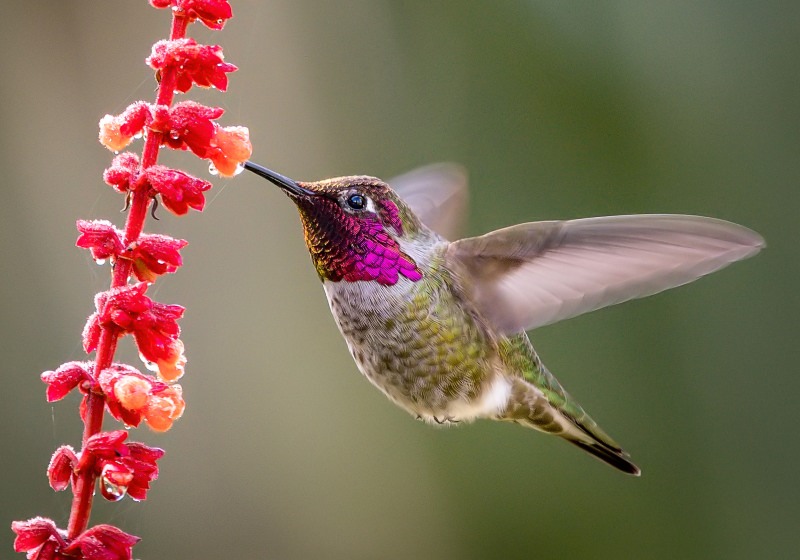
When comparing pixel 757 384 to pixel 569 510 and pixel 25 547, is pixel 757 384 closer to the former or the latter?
pixel 569 510

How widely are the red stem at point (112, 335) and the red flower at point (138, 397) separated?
2 cm

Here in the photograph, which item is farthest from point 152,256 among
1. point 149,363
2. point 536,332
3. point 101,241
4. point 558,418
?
point 536,332

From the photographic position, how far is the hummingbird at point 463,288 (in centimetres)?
239

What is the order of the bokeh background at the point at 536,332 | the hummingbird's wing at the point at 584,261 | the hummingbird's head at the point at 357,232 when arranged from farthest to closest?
the bokeh background at the point at 536,332
the hummingbird's head at the point at 357,232
the hummingbird's wing at the point at 584,261

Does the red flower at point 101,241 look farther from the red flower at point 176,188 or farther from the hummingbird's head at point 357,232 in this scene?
the hummingbird's head at point 357,232

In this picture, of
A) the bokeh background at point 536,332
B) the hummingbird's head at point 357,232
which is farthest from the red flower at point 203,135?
the bokeh background at point 536,332

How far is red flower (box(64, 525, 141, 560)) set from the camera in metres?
1.29

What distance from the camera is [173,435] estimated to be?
461 cm

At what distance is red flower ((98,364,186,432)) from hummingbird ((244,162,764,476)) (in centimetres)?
93

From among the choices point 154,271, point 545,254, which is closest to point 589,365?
point 545,254

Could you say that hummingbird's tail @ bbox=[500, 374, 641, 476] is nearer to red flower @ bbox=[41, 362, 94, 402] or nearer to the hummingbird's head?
the hummingbird's head

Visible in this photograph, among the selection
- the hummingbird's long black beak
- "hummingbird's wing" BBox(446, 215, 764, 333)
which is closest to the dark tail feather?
"hummingbird's wing" BBox(446, 215, 764, 333)

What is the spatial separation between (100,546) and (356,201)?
154 centimetres

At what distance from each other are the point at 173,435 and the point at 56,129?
5.32 ft
